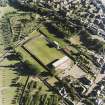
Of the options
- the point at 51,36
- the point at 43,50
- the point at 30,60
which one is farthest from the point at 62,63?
the point at 51,36

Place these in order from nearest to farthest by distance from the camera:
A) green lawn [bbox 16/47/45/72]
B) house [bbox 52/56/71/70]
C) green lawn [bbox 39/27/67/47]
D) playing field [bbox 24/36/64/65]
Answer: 1. house [bbox 52/56/71/70]
2. green lawn [bbox 16/47/45/72]
3. playing field [bbox 24/36/64/65]
4. green lawn [bbox 39/27/67/47]

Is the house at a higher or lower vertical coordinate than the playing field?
lower

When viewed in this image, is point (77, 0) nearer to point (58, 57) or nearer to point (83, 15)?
point (83, 15)

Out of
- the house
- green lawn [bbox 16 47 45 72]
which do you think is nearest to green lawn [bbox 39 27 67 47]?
the house

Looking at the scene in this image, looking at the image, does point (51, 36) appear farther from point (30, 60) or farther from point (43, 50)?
point (30, 60)

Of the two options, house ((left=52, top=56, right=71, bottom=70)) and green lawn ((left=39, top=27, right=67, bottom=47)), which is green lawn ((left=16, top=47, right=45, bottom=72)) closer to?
house ((left=52, top=56, right=71, bottom=70))

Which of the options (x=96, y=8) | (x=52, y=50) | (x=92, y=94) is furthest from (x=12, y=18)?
(x=92, y=94)

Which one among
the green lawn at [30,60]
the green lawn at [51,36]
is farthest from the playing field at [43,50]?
the green lawn at [51,36]

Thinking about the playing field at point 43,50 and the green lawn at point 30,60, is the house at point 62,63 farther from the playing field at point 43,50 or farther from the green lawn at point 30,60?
the green lawn at point 30,60
